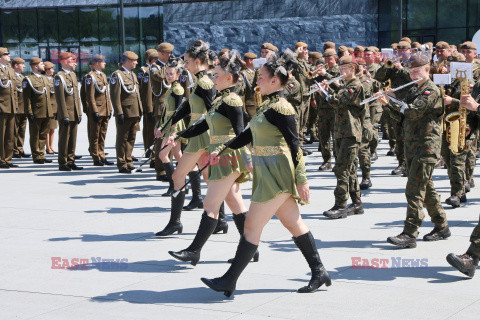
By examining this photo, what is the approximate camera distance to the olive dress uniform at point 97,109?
1498 centimetres

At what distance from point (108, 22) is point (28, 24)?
4528mm

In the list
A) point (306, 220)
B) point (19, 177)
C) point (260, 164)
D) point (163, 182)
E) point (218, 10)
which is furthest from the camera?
point (218, 10)

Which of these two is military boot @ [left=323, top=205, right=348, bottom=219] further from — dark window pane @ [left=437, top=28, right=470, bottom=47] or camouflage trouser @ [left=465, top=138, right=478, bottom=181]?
dark window pane @ [left=437, top=28, right=470, bottom=47]

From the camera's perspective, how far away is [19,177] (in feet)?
46.0

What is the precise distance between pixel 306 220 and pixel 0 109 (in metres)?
8.14

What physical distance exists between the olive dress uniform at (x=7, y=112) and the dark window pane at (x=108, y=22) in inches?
1005

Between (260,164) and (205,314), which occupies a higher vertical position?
(260,164)

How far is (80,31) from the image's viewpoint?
4144 centimetres

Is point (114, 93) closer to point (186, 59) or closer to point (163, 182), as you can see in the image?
point (163, 182)

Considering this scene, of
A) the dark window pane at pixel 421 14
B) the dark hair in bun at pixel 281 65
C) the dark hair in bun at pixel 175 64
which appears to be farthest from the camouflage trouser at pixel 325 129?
the dark window pane at pixel 421 14

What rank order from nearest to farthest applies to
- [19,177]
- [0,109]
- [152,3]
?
[19,177]
[0,109]
[152,3]

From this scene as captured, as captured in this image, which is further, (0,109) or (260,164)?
(0,109)

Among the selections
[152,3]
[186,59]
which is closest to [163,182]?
[186,59]

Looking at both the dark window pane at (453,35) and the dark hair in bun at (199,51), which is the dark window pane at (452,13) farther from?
the dark hair in bun at (199,51)
